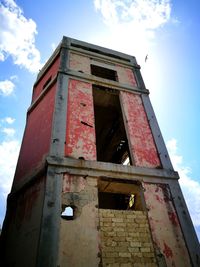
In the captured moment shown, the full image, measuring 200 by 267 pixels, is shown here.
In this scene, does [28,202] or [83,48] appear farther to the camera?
[83,48]

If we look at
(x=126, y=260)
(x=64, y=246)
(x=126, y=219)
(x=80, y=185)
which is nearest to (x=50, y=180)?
(x=80, y=185)

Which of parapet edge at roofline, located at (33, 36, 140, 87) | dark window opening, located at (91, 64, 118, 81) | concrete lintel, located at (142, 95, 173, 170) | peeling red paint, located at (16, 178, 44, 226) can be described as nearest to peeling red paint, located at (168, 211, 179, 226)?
concrete lintel, located at (142, 95, 173, 170)

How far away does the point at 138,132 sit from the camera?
7.22m

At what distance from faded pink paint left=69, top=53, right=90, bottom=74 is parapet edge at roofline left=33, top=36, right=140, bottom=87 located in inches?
30.8

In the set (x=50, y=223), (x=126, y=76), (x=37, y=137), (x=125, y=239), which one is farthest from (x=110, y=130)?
(x=50, y=223)

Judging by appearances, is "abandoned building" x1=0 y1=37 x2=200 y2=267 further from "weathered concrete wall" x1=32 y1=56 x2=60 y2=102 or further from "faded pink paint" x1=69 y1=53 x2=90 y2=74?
"weathered concrete wall" x1=32 y1=56 x2=60 y2=102

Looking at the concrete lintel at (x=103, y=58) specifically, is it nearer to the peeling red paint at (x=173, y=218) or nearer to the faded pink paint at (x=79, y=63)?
the faded pink paint at (x=79, y=63)

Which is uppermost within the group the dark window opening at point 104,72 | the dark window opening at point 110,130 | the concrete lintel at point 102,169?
the dark window opening at point 104,72

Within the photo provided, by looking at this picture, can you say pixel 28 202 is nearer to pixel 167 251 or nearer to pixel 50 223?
pixel 50 223

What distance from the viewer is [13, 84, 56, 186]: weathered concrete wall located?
6098 mm

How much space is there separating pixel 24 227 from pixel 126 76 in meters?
7.62

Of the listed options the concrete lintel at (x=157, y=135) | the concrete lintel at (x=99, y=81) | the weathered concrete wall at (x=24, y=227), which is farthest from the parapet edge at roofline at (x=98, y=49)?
the weathered concrete wall at (x=24, y=227)

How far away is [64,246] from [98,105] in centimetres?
649

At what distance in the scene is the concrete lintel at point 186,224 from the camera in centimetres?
487
